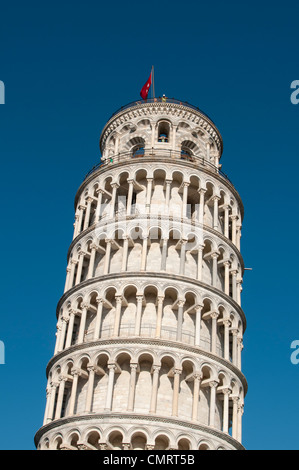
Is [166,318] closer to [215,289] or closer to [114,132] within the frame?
[215,289]

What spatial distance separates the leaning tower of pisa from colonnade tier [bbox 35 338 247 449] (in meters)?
0.06

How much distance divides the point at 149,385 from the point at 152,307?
510 cm

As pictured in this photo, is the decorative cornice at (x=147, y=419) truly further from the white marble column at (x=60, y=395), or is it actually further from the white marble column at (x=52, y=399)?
the white marble column at (x=52, y=399)

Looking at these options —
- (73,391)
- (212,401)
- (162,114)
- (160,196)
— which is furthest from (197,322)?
(162,114)

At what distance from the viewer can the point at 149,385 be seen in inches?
1516

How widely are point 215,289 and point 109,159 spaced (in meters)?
14.1

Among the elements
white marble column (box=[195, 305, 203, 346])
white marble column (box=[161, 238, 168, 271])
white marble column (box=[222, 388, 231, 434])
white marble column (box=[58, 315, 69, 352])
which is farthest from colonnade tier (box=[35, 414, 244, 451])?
white marble column (box=[161, 238, 168, 271])

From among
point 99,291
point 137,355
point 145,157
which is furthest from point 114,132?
point 137,355

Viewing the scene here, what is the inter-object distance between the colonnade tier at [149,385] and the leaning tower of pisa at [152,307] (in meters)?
0.06

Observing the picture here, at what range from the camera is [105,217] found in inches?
1818

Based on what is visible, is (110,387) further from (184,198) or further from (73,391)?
(184,198)

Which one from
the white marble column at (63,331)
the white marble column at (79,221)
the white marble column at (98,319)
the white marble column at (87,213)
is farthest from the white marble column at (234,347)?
the white marble column at (79,221)

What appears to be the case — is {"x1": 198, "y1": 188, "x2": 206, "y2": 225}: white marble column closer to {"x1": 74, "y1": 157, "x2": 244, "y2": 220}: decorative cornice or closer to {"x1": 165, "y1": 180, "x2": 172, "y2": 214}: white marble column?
{"x1": 74, "y1": 157, "x2": 244, "y2": 220}: decorative cornice

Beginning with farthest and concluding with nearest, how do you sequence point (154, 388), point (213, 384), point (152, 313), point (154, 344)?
point (152, 313), point (213, 384), point (154, 344), point (154, 388)
